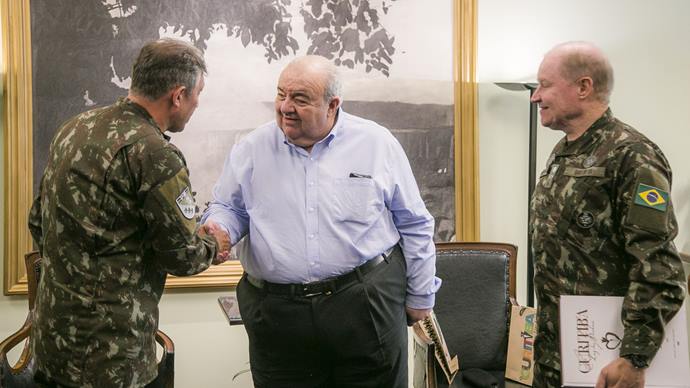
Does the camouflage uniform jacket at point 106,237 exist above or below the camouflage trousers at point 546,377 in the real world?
above

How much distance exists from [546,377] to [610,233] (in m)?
0.42

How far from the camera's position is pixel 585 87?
175cm

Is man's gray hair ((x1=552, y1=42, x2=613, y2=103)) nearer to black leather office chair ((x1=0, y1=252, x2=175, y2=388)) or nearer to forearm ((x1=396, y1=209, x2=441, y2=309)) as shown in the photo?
forearm ((x1=396, y1=209, x2=441, y2=309))

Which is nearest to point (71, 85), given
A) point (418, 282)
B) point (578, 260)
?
point (418, 282)

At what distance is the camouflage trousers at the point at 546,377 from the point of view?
5.65 ft

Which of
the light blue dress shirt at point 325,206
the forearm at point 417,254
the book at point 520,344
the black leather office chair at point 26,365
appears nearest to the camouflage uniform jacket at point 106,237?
the light blue dress shirt at point 325,206

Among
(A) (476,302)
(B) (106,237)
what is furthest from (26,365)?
(A) (476,302)

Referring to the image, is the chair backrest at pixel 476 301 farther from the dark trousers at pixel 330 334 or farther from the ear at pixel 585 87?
the ear at pixel 585 87

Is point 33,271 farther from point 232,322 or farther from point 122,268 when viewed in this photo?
point 122,268

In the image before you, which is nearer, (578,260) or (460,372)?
(578,260)

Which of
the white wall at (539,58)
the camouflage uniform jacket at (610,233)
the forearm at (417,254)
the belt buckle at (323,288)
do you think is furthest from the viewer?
the white wall at (539,58)

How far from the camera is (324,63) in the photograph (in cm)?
201

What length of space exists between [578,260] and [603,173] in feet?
0.74

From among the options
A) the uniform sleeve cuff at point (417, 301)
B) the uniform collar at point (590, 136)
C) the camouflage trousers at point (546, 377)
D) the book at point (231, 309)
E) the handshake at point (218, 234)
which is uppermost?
the uniform collar at point (590, 136)
